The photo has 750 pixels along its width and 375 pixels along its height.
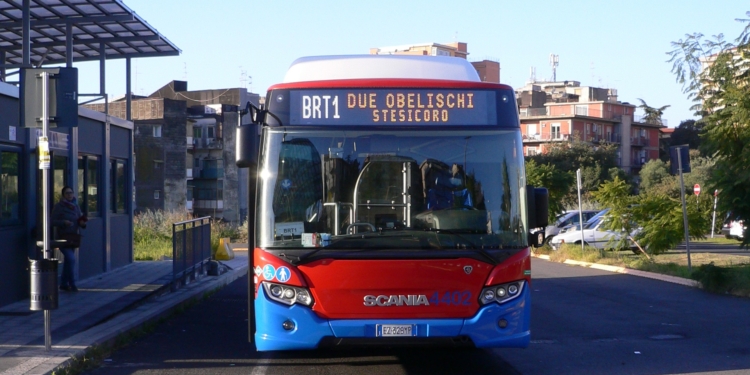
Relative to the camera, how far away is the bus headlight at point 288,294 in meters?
A: 7.58

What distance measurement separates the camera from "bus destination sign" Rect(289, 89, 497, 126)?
25.8 ft

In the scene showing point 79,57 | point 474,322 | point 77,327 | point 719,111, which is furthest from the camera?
point 79,57

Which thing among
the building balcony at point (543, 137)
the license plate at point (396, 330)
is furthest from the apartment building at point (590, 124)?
the license plate at point (396, 330)

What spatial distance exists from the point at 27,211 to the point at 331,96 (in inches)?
300

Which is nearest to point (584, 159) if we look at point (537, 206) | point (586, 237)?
point (586, 237)

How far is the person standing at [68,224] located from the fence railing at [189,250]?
1594mm

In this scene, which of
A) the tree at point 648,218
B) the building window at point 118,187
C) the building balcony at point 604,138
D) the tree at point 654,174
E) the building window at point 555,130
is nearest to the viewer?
the building window at point 118,187

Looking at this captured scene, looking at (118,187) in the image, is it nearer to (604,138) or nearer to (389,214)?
(389,214)

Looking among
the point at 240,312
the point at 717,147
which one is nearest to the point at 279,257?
the point at 240,312

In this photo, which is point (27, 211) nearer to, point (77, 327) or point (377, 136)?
point (77, 327)

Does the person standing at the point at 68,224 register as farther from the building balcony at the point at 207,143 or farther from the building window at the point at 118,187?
the building balcony at the point at 207,143

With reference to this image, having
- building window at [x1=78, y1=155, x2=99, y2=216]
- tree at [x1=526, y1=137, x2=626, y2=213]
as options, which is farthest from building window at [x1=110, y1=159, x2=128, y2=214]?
tree at [x1=526, y1=137, x2=626, y2=213]

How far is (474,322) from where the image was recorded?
7605 millimetres

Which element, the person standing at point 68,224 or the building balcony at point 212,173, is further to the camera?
the building balcony at point 212,173
